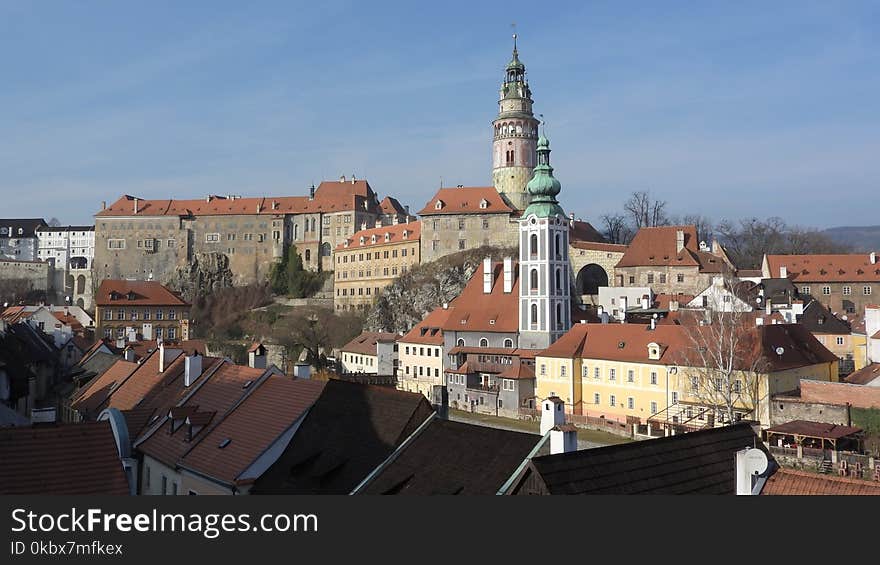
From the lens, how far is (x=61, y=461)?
11688 mm

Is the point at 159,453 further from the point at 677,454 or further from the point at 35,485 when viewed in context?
the point at 677,454

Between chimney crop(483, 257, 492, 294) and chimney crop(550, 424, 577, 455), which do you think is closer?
chimney crop(550, 424, 577, 455)

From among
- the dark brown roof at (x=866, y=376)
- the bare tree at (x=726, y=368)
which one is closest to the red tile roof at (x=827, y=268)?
the dark brown roof at (x=866, y=376)

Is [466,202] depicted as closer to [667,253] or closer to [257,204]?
[667,253]

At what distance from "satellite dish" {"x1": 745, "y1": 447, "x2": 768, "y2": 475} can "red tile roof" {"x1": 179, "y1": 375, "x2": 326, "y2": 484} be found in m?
8.01

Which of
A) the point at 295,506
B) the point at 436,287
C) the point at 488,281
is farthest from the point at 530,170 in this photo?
the point at 295,506

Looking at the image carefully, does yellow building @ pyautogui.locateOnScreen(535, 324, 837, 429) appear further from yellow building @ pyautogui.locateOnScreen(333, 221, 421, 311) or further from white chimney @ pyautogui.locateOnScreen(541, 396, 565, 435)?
yellow building @ pyautogui.locateOnScreen(333, 221, 421, 311)

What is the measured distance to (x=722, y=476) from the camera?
10.7 meters

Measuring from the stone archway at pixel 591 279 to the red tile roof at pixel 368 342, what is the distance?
56.1 ft

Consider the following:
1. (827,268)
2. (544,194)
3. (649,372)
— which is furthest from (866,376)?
(827,268)

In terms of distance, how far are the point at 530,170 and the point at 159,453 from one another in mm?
66058

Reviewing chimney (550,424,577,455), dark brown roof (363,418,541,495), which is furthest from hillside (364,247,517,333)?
chimney (550,424,577,455)

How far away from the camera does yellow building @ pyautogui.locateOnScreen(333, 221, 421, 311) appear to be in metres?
75.6

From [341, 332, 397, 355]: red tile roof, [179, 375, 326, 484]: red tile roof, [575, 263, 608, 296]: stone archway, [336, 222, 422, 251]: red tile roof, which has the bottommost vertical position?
[341, 332, 397, 355]: red tile roof
